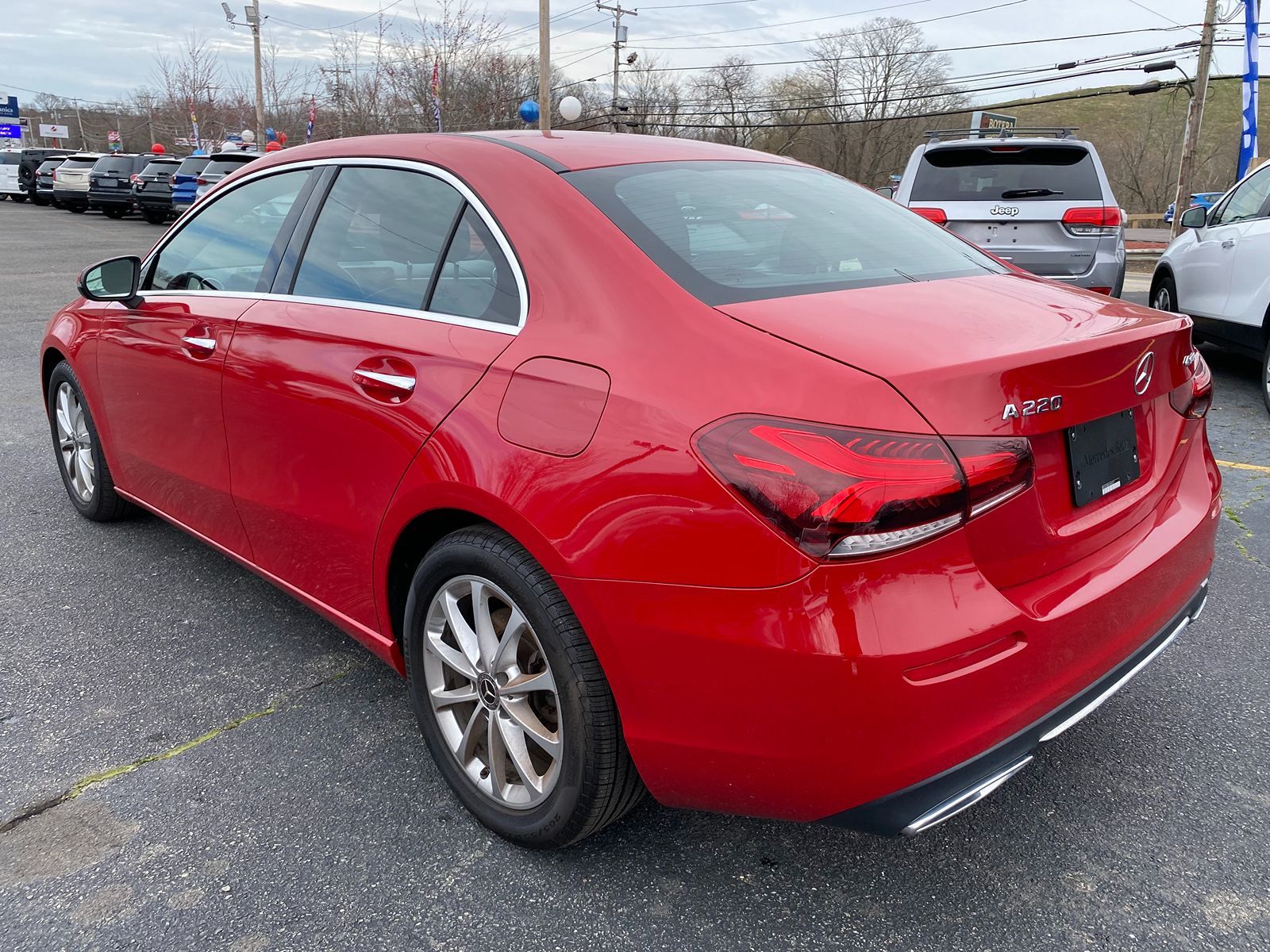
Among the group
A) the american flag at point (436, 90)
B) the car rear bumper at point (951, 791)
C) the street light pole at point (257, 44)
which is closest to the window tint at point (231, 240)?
the car rear bumper at point (951, 791)

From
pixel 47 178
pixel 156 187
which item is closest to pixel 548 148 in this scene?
pixel 156 187

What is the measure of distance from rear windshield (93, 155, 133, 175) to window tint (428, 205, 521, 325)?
101 feet

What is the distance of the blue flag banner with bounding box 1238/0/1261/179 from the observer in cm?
2088

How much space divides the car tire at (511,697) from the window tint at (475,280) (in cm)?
53

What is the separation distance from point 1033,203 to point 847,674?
6705 mm

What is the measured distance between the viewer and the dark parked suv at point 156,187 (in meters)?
25.7

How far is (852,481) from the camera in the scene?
5.38ft

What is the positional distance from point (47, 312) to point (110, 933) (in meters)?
10.9

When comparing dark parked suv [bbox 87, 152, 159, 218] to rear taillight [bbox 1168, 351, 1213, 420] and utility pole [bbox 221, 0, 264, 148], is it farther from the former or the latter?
rear taillight [bbox 1168, 351, 1213, 420]

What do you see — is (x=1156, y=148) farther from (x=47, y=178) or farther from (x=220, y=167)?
(x=47, y=178)

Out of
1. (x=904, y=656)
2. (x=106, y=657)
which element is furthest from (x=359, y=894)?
(x=106, y=657)

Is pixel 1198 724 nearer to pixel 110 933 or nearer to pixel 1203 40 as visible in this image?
pixel 110 933

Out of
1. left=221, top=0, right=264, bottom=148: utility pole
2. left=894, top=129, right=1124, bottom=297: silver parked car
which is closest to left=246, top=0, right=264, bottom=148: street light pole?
left=221, top=0, right=264, bottom=148: utility pole

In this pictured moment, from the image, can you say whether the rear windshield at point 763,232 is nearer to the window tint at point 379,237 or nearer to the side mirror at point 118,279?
the window tint at point 379,237
